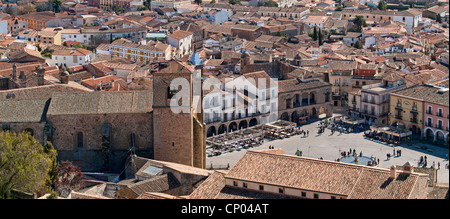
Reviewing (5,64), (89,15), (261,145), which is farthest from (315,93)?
(89,15)

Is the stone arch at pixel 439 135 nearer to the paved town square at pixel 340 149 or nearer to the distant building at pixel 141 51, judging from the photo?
the paved town square at pixel 340 149

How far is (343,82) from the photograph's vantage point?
37.9 m

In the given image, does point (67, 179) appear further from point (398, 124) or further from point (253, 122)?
point (398, 124)

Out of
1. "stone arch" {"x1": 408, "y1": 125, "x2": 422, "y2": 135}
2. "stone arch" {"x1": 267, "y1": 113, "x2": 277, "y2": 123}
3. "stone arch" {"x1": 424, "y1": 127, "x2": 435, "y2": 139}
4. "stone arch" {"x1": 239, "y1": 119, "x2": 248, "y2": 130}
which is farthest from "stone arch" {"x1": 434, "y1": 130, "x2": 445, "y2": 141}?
"stone arch" {"x1": 239, "y1": 119, "x2": 248, "y2": 130}

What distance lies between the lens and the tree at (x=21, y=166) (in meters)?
17.8

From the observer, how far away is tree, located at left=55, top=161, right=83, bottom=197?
2011cm

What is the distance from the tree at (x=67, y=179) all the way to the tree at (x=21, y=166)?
919 mm

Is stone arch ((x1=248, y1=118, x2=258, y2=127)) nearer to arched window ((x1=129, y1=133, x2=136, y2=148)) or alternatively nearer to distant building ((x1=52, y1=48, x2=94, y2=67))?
arched window ((x1=129, y1=133, x2=136, y2=148))

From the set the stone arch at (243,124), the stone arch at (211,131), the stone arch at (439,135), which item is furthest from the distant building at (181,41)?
the stone arch at (439,135)

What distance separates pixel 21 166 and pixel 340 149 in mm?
15328

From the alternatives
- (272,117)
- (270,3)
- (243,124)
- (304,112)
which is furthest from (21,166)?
(270,3)

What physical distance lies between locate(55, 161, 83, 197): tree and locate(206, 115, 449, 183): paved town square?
259 inches
